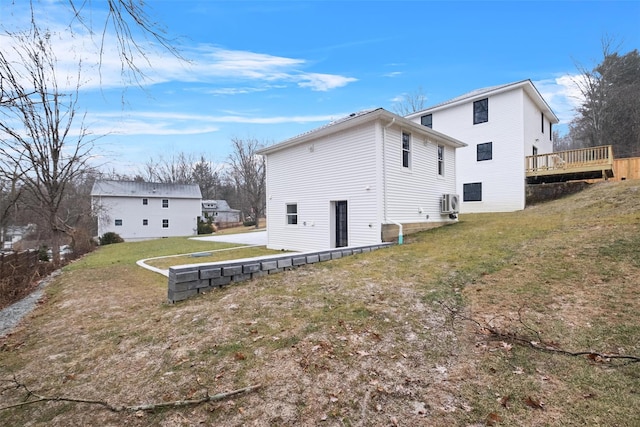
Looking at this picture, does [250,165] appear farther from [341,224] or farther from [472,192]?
[341,224]

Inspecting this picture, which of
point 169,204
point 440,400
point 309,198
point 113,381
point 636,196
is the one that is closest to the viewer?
point 440,400

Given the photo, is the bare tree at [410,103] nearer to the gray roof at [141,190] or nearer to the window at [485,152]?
the window at [485,152]

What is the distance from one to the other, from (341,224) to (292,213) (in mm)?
2546

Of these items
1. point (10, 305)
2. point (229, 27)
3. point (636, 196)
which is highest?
point (229, 27)

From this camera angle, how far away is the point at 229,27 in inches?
153

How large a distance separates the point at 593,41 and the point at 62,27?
1258 inches

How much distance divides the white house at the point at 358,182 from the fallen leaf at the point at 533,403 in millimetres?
7222

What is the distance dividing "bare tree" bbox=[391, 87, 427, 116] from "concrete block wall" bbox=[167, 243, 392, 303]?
1097 inches

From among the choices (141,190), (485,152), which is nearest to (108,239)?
(141,190)

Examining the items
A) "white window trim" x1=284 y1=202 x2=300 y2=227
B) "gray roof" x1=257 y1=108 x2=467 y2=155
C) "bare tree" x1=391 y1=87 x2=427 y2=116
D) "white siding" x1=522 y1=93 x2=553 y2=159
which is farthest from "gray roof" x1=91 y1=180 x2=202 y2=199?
"white siding" x1=522 y1=93 x2=553 y2=159

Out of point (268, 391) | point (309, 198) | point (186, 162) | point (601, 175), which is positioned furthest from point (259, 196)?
point (268, 391)

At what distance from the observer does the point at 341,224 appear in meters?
11.2

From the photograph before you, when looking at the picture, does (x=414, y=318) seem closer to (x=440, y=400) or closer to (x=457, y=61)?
(x=440, y=400)

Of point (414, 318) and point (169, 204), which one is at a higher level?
point (169, 204)
